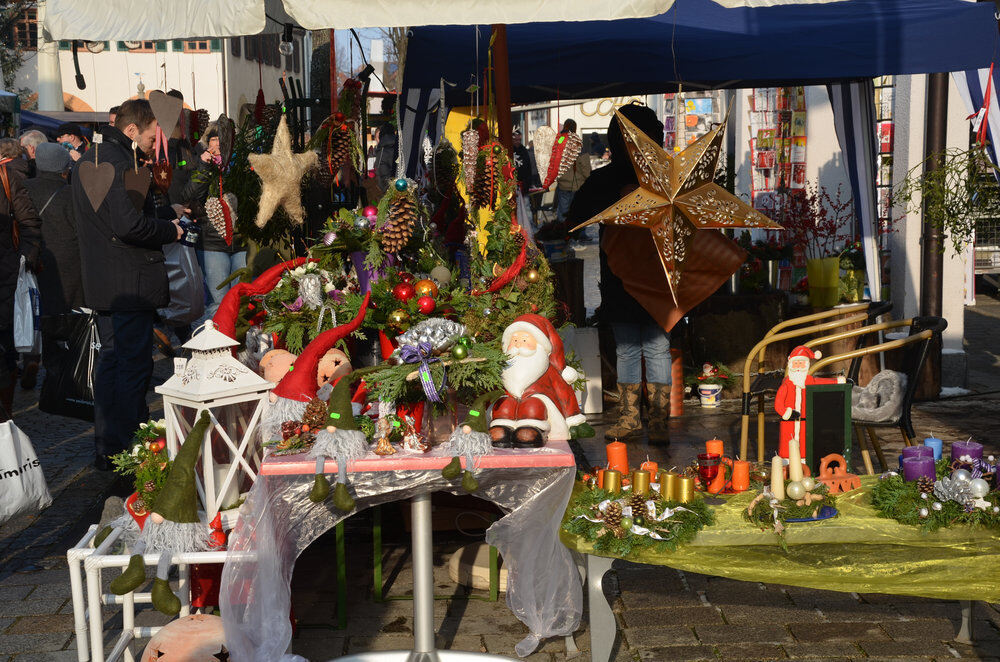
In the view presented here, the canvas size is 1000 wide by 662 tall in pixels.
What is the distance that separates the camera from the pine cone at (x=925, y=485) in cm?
349

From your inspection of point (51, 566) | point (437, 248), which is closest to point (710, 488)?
point (437, 248)

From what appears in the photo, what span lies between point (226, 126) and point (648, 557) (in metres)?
3.32

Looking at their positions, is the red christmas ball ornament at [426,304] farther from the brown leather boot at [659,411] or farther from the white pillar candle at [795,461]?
the brown leather boot at [659,411]

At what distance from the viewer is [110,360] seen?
5688 millimetres

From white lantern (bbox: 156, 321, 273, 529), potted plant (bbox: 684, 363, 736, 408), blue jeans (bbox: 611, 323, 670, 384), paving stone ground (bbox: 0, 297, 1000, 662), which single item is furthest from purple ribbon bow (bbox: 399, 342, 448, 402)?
potted plant (bbox: 684, 363, 736, 408)


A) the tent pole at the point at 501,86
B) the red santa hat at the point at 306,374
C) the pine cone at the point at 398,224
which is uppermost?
the tent pole at the point at 501,86

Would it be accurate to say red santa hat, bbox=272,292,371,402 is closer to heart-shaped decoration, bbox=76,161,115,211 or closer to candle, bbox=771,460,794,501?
candle, bbox=771,460,794,501

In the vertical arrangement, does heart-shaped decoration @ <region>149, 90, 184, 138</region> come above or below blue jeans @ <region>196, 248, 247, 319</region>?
above

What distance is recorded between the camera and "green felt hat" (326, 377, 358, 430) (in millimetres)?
3350

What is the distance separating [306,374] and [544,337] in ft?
2.79

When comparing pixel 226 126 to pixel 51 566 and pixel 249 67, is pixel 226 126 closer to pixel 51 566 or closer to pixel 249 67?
pixel 51 566

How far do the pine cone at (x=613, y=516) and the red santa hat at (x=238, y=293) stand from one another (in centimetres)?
164

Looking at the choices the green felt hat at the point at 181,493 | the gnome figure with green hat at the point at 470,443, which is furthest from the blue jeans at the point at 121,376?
the gnome figure with green hat at the point at 470,443

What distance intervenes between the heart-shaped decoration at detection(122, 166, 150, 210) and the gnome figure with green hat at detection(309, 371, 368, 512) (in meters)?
2.53
